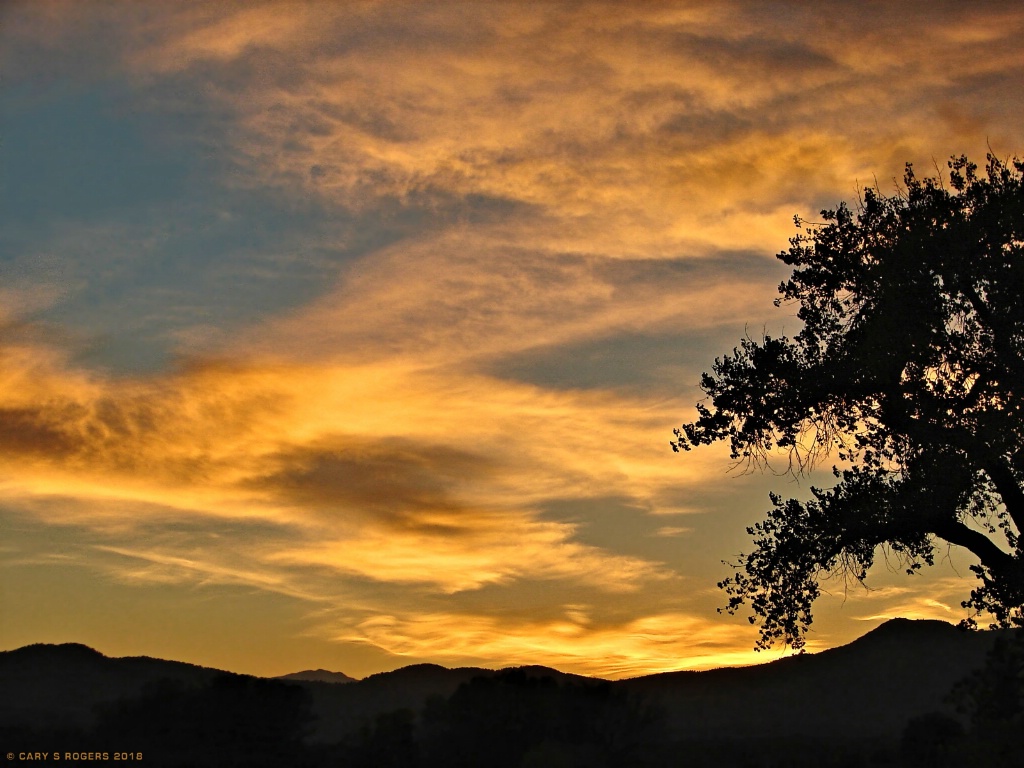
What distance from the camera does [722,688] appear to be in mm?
138500

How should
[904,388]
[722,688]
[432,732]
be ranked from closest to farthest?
[904,388]
[432,732]
[722,688]

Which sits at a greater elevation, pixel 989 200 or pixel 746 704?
pixel 989 200

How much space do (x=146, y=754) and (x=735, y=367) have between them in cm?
4492

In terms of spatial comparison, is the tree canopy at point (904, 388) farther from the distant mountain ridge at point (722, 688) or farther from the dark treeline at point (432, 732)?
the dark treeline at point (432, 732)

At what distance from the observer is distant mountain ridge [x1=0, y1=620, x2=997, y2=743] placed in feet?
245

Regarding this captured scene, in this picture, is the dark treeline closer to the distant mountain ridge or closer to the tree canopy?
the distant mountain ridge

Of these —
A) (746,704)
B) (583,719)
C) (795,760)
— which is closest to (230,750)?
(583,719)

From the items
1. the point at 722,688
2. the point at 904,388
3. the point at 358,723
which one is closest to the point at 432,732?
the point at 358,723

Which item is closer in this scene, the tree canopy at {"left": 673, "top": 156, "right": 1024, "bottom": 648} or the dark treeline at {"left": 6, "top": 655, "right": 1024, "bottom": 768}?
the tree canopy at {"left": 673, "top": 156, "right": 1024, "bottom": 648}

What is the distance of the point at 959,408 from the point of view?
96.8 ft

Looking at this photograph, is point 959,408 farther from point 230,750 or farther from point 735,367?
point 230,750

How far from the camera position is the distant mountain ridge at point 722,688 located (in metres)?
74.6

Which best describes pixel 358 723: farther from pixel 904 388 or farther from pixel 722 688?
pixel 722 688

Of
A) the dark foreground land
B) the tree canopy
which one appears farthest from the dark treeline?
the tree canopy
